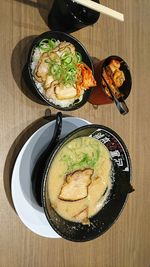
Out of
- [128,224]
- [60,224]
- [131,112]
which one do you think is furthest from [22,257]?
[131,112]

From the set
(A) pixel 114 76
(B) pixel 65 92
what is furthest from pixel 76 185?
(A) pixel 114 76

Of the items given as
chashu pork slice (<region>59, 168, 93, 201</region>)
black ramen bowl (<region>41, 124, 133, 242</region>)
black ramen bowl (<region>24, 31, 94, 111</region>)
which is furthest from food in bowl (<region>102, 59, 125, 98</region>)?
chashu pork slice (<region>59, 168, 93, 201</region>)

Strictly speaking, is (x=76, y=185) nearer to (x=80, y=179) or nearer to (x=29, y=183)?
(x=80, y=179)

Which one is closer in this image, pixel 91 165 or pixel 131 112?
pixel 91 165

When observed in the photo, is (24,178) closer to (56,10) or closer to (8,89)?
(8,89)

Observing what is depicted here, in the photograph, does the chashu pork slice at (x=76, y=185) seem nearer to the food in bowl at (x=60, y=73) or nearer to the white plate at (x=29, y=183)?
the white plate at (x=29, y=183)

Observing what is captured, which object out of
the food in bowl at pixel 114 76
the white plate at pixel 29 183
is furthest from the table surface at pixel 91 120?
the food in bowl at pixel 114 76

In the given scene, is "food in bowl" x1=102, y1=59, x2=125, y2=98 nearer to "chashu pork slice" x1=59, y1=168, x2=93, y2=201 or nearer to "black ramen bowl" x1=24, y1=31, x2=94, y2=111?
"black ramen bowl" x1=24, y1=31, x2=94, y2=111
